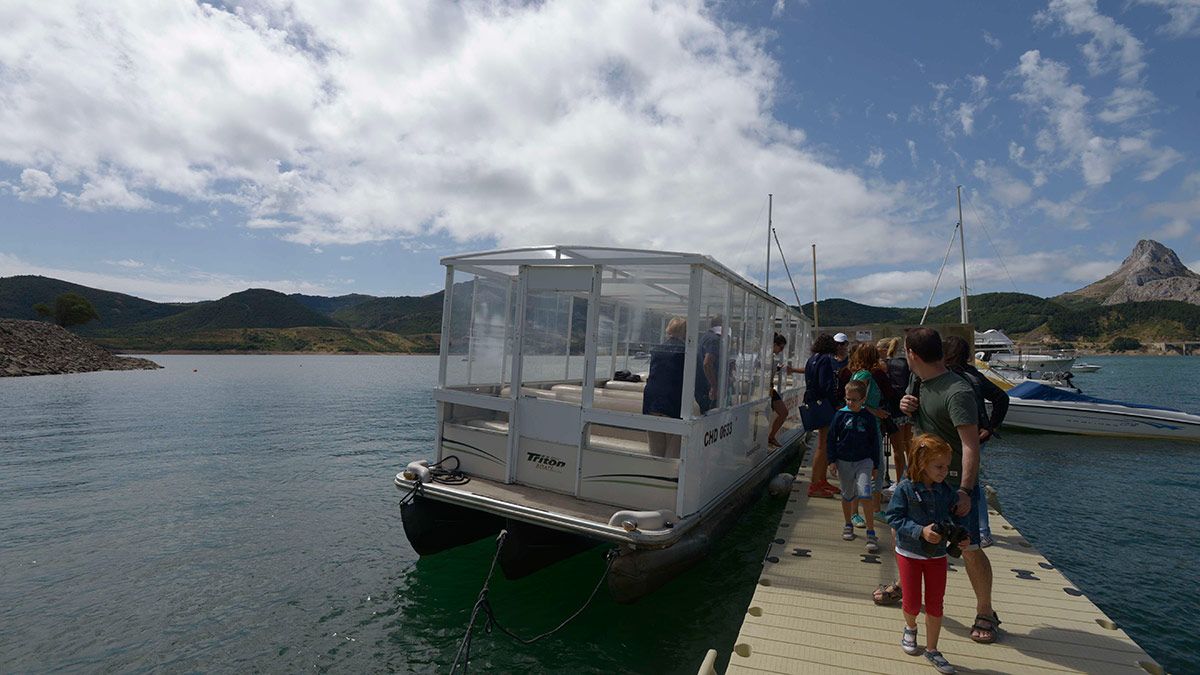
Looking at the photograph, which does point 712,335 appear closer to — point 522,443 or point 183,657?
point 522,443

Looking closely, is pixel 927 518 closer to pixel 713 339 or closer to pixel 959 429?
pixel 959 429

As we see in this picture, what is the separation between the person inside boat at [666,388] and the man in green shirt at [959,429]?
8.66 feet

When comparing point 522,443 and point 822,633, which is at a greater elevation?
point 522,443

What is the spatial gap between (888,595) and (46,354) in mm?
72642

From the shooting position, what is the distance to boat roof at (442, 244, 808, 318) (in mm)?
6422

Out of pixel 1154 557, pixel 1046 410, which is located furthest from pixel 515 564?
pixel 1046 410

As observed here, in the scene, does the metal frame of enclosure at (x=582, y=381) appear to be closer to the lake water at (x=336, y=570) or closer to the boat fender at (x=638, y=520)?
the boat fender at (x=638, y=520)

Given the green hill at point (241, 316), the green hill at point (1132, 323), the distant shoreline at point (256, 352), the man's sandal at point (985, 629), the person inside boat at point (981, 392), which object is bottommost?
the distant shoreline at point (256, 352)

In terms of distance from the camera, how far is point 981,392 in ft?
17.5

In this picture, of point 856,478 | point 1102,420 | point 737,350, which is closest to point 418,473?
point 737,350

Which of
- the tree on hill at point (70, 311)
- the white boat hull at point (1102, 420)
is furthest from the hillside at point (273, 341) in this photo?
the white boat hull at point (1102, 420)

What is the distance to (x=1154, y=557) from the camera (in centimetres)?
934

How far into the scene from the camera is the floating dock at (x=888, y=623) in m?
4.09

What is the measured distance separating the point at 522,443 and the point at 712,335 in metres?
2.71
